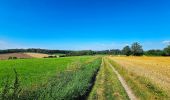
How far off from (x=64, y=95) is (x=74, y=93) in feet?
4.75

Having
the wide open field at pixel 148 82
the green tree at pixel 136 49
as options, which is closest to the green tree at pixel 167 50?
the green tree at pixel 136 49

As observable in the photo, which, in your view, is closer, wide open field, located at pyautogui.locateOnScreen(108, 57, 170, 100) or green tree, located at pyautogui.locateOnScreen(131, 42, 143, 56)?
wide open field, located at pyautogui.locateOnScreen(108, 57, 170, 100)

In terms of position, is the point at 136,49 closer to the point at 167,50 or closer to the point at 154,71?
the point at 167,50

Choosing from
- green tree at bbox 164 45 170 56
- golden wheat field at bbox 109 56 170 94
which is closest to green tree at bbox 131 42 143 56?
green tree at bbox 164 45 170 56

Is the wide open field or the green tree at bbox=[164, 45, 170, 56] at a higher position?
the green tree at bbox=[164, 45, 170, 56]

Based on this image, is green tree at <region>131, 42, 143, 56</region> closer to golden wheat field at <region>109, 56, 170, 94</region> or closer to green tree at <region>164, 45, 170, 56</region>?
green tree at <region>164, 45, 170, 56</region>

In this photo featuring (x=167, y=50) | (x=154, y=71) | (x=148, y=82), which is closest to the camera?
(x=148, y=82)

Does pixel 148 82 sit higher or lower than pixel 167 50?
lower

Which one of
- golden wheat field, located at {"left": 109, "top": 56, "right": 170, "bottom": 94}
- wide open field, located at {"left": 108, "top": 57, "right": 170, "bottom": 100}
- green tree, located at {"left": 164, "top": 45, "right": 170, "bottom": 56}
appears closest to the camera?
wide open field, located at {"left": 108, "top": 57, "right": 170, "bottom": 100}

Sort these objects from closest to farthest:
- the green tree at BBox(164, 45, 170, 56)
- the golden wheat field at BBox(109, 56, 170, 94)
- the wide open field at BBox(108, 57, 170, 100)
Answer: the wide open field at BBox(108, 57, 170, 100) → the golden wheat field at BBox(109, 56, 170, 94) → the green tree at BBox(164, 45, 170, 56)

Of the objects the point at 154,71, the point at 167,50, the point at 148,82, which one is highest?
the point at 167,50

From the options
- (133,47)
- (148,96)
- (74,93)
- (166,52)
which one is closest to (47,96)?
(74,93)

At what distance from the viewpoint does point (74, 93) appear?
12273 mm

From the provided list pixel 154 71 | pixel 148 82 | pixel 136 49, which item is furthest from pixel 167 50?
pixel 148 82
